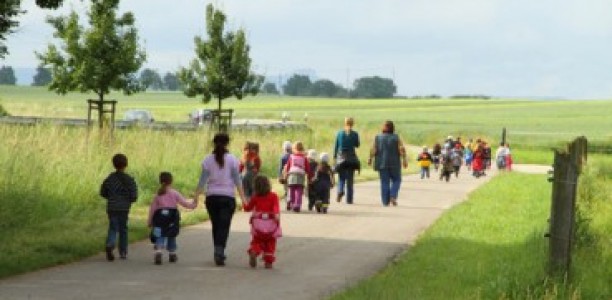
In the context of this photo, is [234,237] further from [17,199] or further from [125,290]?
[125,290]

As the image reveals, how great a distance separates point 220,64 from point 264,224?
120ft

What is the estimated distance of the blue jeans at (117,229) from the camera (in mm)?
13914

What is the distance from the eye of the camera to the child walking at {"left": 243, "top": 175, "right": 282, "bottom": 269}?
13.6m

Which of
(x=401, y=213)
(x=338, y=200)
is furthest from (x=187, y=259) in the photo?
(x=338, y=200)

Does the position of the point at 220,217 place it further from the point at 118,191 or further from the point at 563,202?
the point at 563,202

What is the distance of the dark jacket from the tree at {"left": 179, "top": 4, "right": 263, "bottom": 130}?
3553 cm

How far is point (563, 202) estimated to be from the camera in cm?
1072

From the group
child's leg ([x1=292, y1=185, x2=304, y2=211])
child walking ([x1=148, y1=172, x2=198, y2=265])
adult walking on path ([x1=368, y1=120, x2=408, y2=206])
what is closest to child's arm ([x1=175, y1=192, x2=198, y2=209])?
child walking ([x1=148, y1=172, x2=198, y2=265])

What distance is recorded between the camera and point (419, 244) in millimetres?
15727

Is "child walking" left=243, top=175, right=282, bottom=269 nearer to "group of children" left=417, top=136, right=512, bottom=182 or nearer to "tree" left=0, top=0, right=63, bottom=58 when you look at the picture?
"tree" left=0, top=0, right=63, bottom=58

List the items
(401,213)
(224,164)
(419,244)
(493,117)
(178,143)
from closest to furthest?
(224,164) < (419,244) < (401,213) < (178,143) < (493,117)

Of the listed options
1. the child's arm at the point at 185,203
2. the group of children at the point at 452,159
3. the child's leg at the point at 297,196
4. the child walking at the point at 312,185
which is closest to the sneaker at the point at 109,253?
the child's arm at the point at 185,203

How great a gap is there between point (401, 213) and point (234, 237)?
5583mm

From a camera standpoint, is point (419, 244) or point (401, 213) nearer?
point (419, 244)
